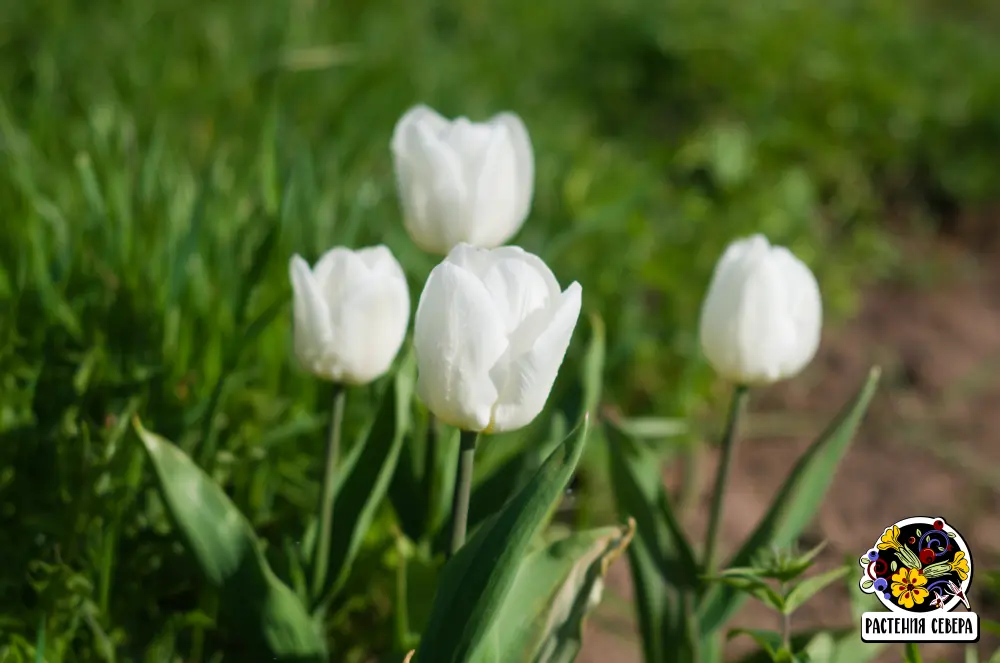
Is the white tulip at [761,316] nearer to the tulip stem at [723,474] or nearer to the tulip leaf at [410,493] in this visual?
the tulip stem at [723,474]

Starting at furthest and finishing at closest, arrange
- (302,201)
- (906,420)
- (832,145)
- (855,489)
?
(832,145), (906,420), (855,489), (302,201)

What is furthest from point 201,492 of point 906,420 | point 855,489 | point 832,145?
point 832,145

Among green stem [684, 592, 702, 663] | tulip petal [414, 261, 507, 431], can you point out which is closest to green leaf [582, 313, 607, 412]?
green stem [684, 592, 702, 663]

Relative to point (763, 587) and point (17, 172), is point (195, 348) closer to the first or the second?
point (17, 172)

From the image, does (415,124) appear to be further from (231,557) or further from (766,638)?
(766,638)

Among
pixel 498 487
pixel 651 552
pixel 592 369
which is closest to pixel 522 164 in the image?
pixel 592 369
